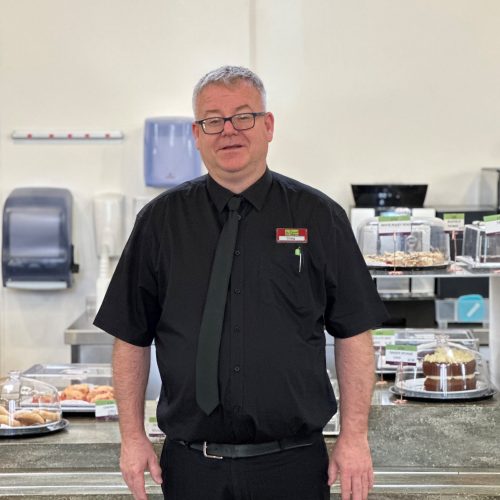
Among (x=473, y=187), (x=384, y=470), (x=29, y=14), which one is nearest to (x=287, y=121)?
(x=473, y=187)

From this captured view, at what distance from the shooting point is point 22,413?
3312 millimetres

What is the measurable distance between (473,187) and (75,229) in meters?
2.28

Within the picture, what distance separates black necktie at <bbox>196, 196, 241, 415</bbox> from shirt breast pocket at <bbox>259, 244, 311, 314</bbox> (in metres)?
0.09

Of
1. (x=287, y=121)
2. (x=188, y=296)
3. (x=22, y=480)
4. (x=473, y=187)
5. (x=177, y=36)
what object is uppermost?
(x=177, y=36)

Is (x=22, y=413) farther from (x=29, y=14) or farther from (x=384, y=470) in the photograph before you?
(x=29, y=14)

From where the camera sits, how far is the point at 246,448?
2.40 m

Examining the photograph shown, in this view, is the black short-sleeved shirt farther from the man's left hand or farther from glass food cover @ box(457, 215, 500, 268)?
glass food cover @ box(457, 215, 500, 268)

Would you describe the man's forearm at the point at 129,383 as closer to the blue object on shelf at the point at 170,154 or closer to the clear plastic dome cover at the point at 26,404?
the clear plastic dome cover at the point at 26,404

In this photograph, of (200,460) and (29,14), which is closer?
(200,460)

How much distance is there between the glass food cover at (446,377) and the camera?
11.2 ft

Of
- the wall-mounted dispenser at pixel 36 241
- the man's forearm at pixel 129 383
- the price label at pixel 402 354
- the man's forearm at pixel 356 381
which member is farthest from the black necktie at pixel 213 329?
the wall-mounted dispenser at pixel 36 241

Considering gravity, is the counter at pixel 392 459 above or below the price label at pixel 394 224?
below

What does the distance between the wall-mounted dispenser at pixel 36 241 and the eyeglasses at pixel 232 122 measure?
3506mm

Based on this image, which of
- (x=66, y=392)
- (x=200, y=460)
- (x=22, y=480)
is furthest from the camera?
(x=66, y=392)
